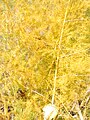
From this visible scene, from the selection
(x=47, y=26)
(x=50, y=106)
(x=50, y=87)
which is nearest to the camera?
(x=50, y=106)

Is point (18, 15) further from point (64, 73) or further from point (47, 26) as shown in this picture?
point (64, 73)

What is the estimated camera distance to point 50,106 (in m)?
0.78

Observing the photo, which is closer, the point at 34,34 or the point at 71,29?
the point at 34,34

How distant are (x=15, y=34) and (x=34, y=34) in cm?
7

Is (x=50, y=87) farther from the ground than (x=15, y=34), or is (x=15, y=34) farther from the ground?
(x=15, y=34)

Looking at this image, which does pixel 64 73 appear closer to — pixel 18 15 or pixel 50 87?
pixel 50 87

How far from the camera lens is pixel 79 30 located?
3.75ft

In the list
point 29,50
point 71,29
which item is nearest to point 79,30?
point 71,29

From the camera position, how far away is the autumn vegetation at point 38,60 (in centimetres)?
94

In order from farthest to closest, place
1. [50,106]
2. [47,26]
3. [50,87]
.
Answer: [47,26] → [50,87] → [50,106]

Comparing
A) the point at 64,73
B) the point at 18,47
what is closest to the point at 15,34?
the point at 18,47

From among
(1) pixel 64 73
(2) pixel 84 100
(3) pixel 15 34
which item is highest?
(3) pixel 15 34

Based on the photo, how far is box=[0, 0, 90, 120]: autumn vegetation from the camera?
94 cm

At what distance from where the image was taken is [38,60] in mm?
1018
